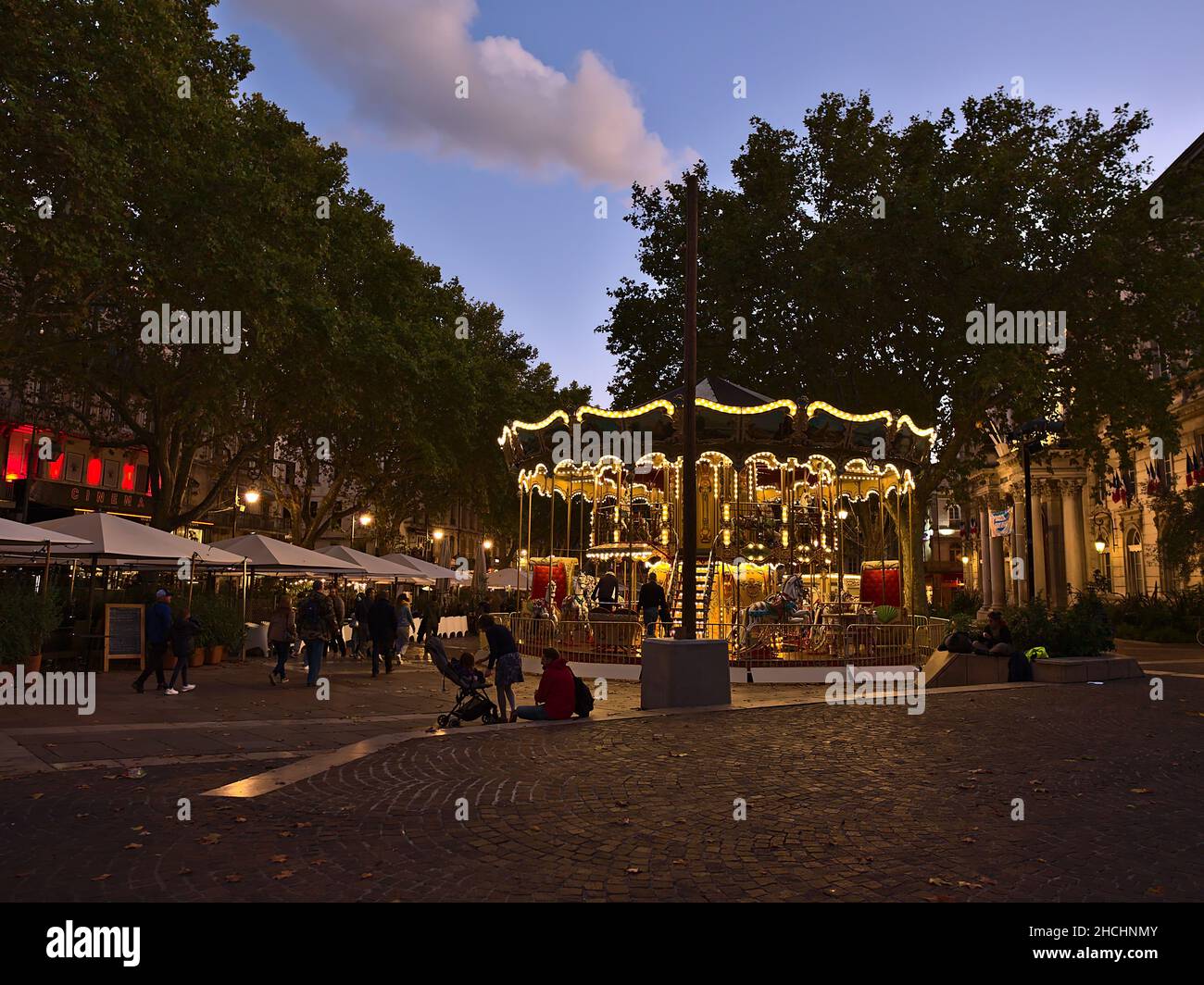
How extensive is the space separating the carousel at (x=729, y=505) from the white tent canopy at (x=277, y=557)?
5.47 m

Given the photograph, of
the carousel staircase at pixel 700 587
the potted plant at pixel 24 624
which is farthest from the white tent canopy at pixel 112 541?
the carousel staircase at pixel 700 587

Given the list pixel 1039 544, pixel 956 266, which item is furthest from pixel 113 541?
pixel 1039 544

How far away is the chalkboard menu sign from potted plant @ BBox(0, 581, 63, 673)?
1200 millimetres

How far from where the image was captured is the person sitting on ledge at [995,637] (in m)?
17.6

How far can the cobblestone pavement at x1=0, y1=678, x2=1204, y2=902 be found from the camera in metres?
5.37

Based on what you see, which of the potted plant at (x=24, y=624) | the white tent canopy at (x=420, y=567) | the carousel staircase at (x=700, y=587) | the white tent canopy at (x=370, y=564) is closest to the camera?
the potted plant at (x=24, y=624)

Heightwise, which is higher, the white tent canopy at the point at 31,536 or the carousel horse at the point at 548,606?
the white tent canopy at the point at 31,536

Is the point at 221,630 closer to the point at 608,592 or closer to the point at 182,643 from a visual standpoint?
the point at 182,643

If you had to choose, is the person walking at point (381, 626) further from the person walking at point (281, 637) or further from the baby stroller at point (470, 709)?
the baby stroller at point (470, 709)

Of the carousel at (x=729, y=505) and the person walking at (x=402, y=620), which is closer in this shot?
the carousel at (x=729, y=505)

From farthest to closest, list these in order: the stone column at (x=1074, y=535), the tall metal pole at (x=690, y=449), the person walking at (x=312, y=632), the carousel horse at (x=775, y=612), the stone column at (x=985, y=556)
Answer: the stone column at (x=985, y=556)
the stone column at (x=1074, y=535)
the carousel horse at (x=775, y=612)
the person walking at (x=312, y=632)
the tall metal pole at (x=690, y=449)

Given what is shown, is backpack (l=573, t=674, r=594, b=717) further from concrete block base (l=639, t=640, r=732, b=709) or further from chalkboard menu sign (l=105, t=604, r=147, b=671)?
chalkboard menu sign (l=105, t=604, r=147, b=671)
